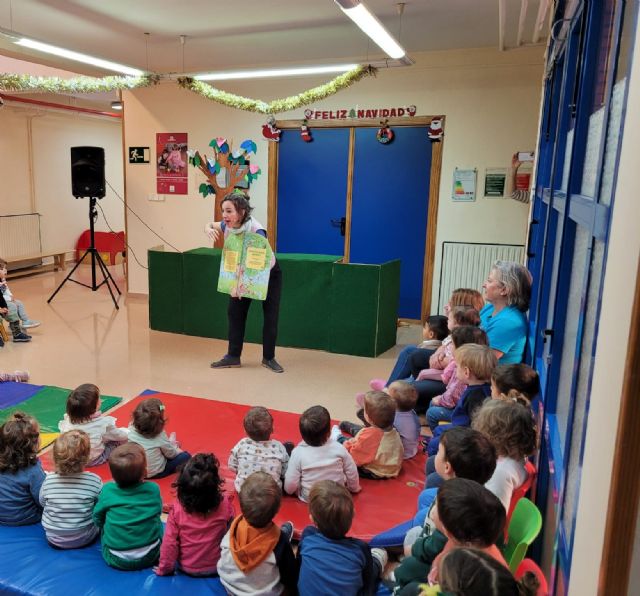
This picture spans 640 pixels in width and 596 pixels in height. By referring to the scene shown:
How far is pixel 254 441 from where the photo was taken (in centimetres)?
279

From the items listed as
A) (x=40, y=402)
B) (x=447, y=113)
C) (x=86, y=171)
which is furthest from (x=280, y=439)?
(x=86, y=171)

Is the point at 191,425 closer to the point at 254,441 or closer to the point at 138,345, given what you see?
→ the point at 254,441

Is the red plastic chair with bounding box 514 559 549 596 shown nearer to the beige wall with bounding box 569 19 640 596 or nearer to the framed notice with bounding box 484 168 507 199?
the beige wall with bounding box 569 19 640 596

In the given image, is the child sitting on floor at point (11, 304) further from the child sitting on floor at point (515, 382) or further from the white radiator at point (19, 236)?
the child sitting on floor at point (515, 382)

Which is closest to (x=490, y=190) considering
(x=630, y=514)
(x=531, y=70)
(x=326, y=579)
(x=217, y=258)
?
(x=531, y=70)

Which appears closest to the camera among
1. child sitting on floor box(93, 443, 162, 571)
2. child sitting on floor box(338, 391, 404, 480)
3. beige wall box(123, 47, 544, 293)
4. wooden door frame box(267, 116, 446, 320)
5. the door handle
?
child sitting on floor box(93, 443, 162, 571)

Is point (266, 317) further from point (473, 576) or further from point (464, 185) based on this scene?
point (473, 576)

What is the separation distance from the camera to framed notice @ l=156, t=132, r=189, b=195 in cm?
744

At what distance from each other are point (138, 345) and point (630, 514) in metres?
5.27

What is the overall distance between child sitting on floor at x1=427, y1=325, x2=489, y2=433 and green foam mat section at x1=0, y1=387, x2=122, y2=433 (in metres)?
2.28

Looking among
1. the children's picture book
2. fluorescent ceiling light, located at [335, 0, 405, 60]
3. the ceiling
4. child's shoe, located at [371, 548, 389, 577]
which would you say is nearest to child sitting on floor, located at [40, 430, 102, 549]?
child's shoe, located at [371, 548, 389, 577]

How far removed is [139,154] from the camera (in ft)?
25.0

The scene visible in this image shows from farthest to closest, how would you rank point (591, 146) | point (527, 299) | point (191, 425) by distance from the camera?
point (191, 425), point (527, 299), point (591, 146)

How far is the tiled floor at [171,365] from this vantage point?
4457mm
